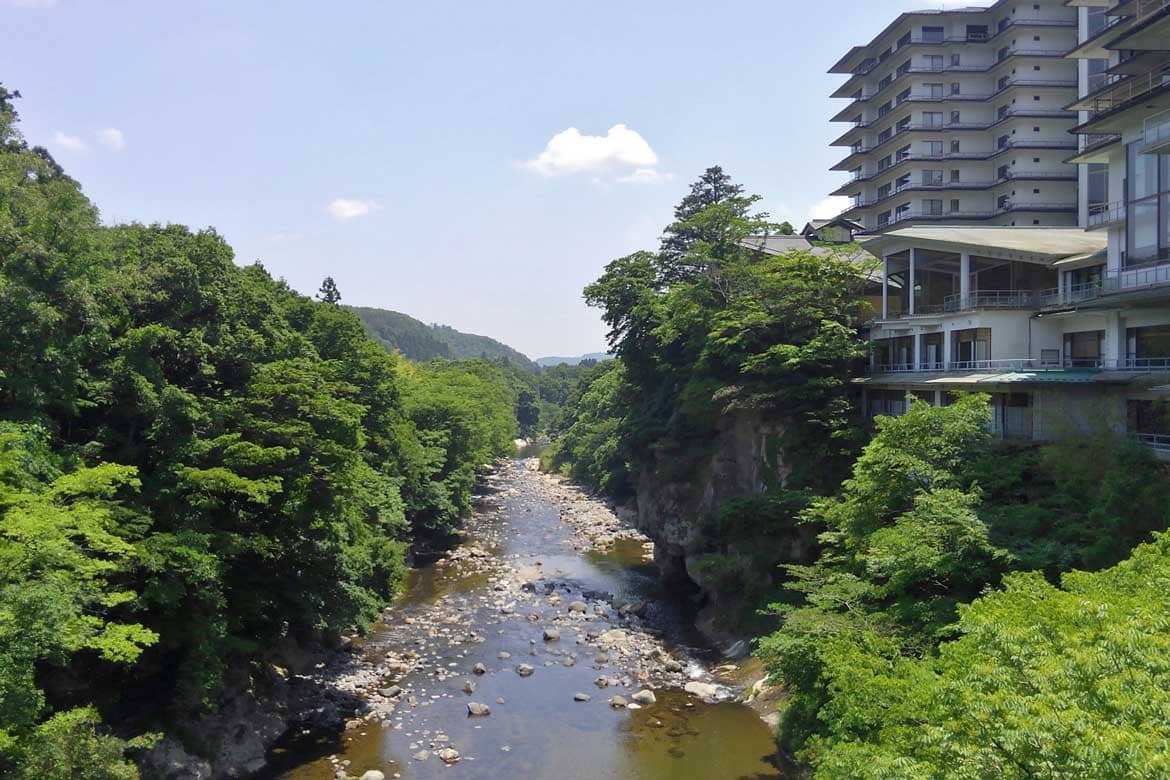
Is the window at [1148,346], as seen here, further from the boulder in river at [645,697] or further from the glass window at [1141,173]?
the boulder in river at [645,697]

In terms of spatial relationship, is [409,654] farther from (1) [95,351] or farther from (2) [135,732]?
(1) [95,351]

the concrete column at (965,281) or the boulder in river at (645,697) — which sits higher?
the concrete column at (965,281)

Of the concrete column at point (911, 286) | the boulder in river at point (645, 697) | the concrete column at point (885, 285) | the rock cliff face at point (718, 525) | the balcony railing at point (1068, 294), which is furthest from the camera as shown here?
the concrete column at point (885, 285)

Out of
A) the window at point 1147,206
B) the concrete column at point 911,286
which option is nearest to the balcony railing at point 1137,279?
the window at point 1147,206

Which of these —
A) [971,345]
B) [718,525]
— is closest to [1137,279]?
[971,345]

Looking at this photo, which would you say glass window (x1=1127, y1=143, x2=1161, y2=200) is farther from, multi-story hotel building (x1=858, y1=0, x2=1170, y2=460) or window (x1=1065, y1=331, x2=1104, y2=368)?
window (x1=1065, y1=331, x2=1104, y2=368)

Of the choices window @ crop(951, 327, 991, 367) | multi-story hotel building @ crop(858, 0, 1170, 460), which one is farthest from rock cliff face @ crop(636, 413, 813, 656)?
window @ crop(951, 327, 991, 367)

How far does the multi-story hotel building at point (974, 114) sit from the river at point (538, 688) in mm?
33326

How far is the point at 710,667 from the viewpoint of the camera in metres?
27.4

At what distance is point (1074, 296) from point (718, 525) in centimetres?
1645

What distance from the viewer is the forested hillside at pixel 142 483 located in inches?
548

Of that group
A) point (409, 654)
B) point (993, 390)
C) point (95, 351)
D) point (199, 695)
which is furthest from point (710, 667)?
point (95, 351)

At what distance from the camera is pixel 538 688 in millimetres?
25516

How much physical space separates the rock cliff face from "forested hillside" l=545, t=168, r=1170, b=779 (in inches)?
4.7
